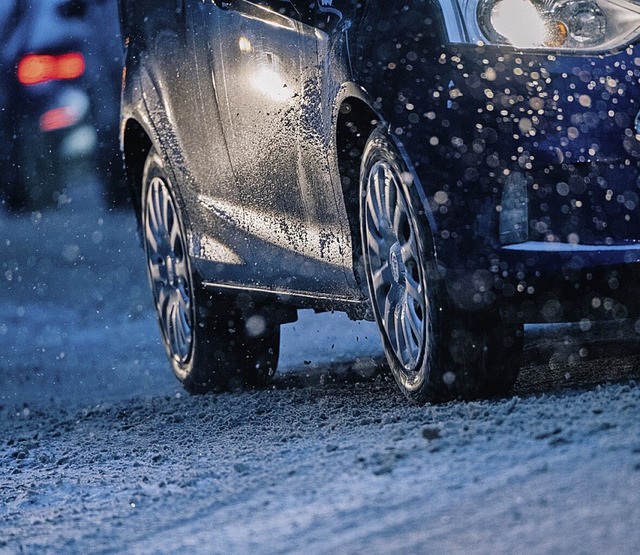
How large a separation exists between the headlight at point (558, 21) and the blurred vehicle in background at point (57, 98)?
665 cm

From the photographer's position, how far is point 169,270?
21.1 ft

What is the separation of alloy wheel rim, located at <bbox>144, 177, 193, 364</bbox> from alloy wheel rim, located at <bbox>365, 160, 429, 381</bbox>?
1711 millimetres

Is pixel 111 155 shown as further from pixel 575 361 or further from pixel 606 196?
pixel 606 196

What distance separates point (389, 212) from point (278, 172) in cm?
73

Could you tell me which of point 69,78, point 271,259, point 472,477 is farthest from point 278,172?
point 69,78

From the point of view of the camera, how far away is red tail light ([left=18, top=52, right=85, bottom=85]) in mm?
10422

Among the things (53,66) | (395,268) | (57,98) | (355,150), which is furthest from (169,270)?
(57,98)

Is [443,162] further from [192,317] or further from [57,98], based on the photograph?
[57,98]

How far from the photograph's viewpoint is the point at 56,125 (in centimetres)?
1126

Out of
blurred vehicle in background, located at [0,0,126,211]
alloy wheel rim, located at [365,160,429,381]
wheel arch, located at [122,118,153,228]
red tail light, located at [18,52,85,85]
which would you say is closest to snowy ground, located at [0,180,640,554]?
alloy wheel rim, located at [365,160,429,381]

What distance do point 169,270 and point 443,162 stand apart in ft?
8.41

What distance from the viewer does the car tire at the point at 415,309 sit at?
4219 millimetres

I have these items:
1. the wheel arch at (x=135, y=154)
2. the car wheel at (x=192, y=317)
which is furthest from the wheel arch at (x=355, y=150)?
the wheel arch at (x=135, y=154)

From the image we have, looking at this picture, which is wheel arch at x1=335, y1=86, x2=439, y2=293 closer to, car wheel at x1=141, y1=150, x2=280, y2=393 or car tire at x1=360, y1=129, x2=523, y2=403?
car tire at x1=360, y1=129, x2=523, y2=403
